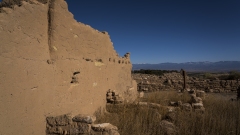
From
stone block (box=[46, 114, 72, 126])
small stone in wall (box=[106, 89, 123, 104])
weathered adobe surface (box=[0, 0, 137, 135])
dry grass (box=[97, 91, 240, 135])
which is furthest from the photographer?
small stone in wall (box=[106, 89, 123, 104])

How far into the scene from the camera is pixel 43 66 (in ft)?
11.3

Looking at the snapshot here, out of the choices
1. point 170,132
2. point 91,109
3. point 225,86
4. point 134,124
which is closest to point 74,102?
point 91,109

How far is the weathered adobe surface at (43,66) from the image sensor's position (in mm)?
2822

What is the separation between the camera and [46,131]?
11.6 feet

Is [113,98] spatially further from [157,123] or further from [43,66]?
[43,66]

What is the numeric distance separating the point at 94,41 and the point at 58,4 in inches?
65.6

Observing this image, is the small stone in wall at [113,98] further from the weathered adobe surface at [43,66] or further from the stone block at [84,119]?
the stone block at [84,119]

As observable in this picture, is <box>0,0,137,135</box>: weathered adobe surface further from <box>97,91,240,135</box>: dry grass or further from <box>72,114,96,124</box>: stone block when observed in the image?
<box>97,91,240,135</box>: dry grass

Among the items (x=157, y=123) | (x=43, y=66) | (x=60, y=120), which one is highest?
(x=43, y=66)

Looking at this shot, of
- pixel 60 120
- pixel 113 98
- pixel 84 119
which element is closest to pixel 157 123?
pixel 113 98

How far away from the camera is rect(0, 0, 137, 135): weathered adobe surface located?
9.26 ft

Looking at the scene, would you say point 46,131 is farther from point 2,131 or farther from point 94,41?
point 94,41

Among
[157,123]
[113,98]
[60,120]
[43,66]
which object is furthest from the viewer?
[113,98]

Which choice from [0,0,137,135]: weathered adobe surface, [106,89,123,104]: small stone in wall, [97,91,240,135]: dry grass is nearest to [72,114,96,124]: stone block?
[0,0,137,135]: weathered adobe surface
